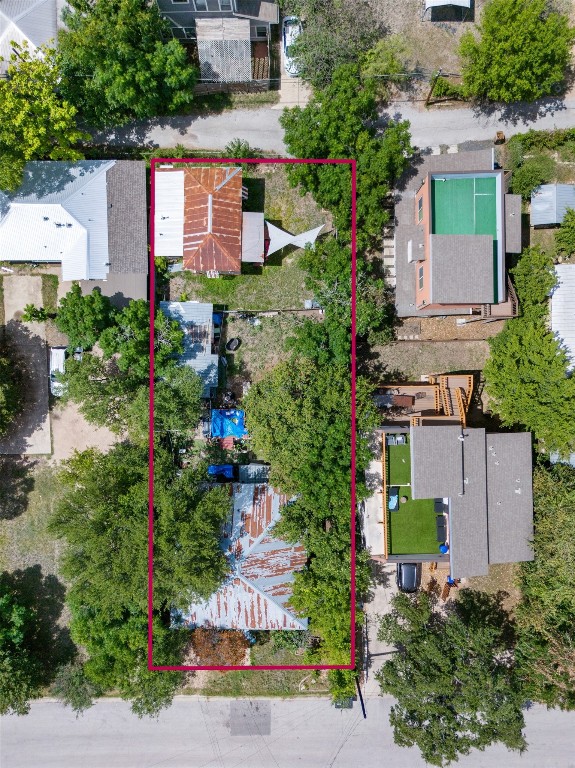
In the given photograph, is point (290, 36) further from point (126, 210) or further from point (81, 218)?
point (81, 218)

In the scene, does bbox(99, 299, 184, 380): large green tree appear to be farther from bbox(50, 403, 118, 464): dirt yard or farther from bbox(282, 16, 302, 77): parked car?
bbox(282, 16, 302, 77): parked car

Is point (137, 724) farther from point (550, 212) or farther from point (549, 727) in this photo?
point (550, 212)

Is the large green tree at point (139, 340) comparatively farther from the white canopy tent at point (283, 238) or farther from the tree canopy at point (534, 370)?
the tree canopy at point (534, 370)

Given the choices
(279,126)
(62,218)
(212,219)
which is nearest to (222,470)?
(212,219)

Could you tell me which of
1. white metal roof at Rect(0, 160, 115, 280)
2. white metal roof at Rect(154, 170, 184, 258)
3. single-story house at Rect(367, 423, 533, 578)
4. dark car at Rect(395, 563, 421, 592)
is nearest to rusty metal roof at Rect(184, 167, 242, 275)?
white metal roof at Rect(154, 170, 184, 258)

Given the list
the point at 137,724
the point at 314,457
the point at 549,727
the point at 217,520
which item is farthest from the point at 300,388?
the point at 549,727

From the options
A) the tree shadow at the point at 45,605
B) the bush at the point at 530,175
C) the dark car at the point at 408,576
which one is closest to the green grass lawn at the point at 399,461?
the dark car at the point at 408,576
